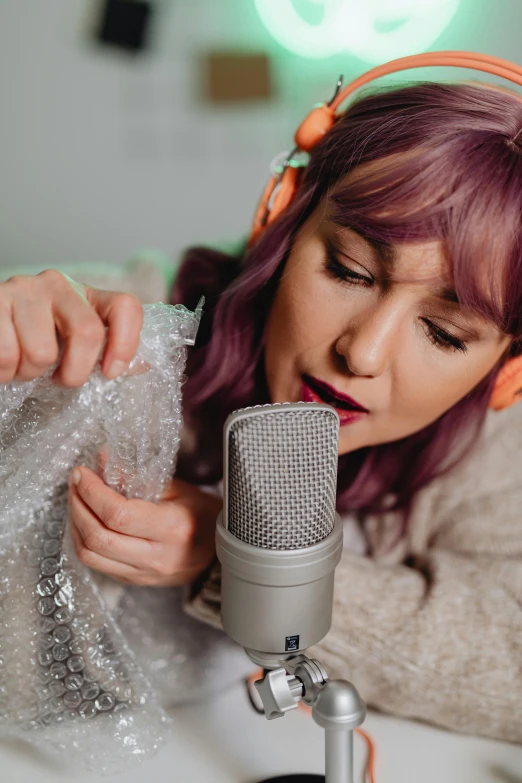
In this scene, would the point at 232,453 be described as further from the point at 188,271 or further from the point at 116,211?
the point at 116,211

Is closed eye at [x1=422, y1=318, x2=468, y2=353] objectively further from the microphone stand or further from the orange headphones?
the microphone stand

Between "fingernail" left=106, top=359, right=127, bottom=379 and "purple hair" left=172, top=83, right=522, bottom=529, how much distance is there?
0.80ft

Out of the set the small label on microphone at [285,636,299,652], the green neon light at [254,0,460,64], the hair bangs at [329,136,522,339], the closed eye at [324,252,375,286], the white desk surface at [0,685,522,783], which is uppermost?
the green neon light at [254,0,460,64]

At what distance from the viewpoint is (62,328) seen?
19.5 inches

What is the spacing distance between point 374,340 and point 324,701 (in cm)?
28

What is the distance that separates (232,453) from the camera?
0.47 meters

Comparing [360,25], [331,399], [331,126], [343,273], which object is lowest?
[331,399]

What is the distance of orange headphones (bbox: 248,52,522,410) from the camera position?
65 cm

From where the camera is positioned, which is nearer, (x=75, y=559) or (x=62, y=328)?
(x=62, y=328)

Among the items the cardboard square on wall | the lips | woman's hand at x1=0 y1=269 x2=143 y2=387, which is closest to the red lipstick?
the lips

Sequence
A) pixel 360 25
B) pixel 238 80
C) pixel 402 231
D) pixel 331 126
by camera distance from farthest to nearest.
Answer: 1. pixel 238 80
2. pixel 360 25
3. pixel 331 126
4. pixel 402 231

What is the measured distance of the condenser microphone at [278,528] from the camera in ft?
1.50

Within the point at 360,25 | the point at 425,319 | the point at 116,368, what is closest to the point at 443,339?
the point at 425,319

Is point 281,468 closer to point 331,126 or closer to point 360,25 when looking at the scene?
point 331,126
